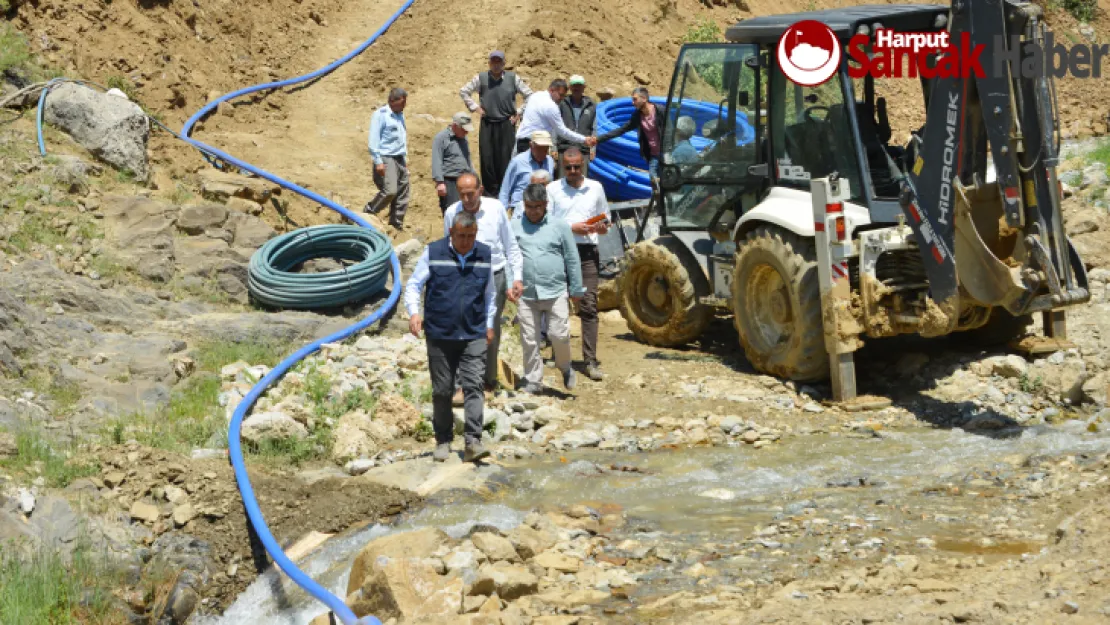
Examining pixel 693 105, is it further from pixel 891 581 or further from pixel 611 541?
pixel 891 581

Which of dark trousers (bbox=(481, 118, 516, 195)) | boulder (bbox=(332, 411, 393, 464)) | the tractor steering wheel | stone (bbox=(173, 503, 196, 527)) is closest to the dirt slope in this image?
dark trousers (bbox=(481, 118, 516, 195))

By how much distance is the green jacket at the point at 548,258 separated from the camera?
977 cm

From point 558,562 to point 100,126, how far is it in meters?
8.34

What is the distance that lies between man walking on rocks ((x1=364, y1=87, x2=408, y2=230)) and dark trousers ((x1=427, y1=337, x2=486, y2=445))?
5.51m

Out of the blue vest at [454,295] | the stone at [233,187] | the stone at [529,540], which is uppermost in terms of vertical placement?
the stone at [233,187]

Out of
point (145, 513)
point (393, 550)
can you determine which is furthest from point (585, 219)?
point (393, 550)

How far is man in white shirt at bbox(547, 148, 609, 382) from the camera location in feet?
34.4

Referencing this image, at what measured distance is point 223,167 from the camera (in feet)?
47.1

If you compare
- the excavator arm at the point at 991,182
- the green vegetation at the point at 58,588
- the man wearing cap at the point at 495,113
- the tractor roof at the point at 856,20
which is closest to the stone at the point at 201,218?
the man wearing cap at the point at 495,113

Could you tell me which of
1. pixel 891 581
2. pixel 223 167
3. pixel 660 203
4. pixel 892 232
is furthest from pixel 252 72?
pixel 891 581

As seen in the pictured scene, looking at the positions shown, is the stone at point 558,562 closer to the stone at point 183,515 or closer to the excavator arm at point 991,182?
the stone at point 183,515

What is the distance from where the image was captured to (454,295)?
828cm

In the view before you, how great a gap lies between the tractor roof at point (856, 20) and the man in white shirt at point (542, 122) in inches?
114

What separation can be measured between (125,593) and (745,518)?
3442 millimetres
